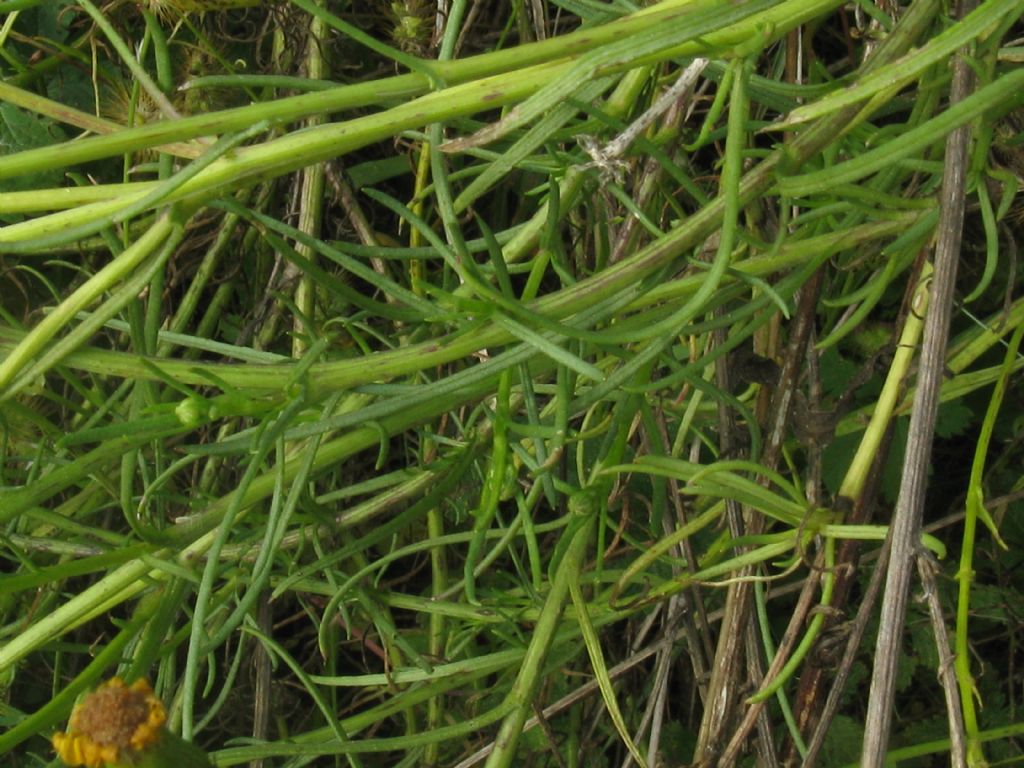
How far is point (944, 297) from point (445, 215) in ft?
1.07

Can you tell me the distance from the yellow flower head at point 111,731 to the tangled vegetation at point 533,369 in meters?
0.16

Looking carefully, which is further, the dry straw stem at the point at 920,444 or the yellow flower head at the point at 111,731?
the dry straw stem at the point at 920,444

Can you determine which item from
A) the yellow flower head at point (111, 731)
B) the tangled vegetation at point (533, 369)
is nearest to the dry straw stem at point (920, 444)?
the tangled vegetation at point (533, 369)

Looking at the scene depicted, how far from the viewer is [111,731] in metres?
0.52

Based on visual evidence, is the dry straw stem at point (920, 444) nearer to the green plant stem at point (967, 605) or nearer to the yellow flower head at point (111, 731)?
the green plant stem at point (967, 605)

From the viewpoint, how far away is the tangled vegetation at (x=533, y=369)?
0.62m

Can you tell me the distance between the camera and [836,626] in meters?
0.84

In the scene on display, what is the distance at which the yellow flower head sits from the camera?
515 mm

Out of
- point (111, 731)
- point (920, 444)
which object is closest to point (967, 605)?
point (920, 444)

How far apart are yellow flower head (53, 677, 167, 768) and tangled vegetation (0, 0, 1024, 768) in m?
0.16

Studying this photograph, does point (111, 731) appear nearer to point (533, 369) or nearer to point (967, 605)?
point (533, 369)

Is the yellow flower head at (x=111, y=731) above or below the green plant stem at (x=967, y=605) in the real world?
above

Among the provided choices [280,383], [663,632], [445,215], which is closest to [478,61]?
[445,215]

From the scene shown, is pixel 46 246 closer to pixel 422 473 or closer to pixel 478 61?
pixel 478 61
